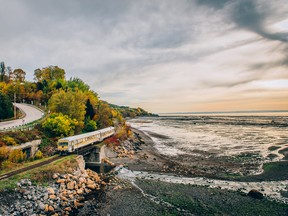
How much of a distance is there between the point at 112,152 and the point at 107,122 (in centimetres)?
1693

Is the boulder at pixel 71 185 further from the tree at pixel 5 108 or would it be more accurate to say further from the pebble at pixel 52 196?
the tree at pixel 5 108

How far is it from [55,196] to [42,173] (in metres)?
3.31

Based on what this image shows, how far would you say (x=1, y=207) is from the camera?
532 inches

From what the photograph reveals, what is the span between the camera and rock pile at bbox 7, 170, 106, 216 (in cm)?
1467

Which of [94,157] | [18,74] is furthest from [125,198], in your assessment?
[18,74]

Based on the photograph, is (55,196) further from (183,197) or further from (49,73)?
(49,73)

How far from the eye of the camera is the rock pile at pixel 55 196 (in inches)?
578

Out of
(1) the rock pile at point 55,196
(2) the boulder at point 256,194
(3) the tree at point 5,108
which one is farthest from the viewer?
(3) the tree at point 5,108

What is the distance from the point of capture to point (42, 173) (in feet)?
62.2

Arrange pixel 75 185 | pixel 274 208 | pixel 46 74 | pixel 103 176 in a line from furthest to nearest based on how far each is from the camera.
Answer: pixel 46 74
pixel 103 176
pixel 75 185
pixel 274 208

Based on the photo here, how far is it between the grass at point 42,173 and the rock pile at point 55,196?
0.54 meters

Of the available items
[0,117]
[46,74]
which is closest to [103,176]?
[0,117]

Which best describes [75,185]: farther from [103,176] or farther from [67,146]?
[67,146]

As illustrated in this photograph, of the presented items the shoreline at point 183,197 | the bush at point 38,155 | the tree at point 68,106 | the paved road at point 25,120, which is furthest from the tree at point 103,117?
the shoreline at point 183,197
